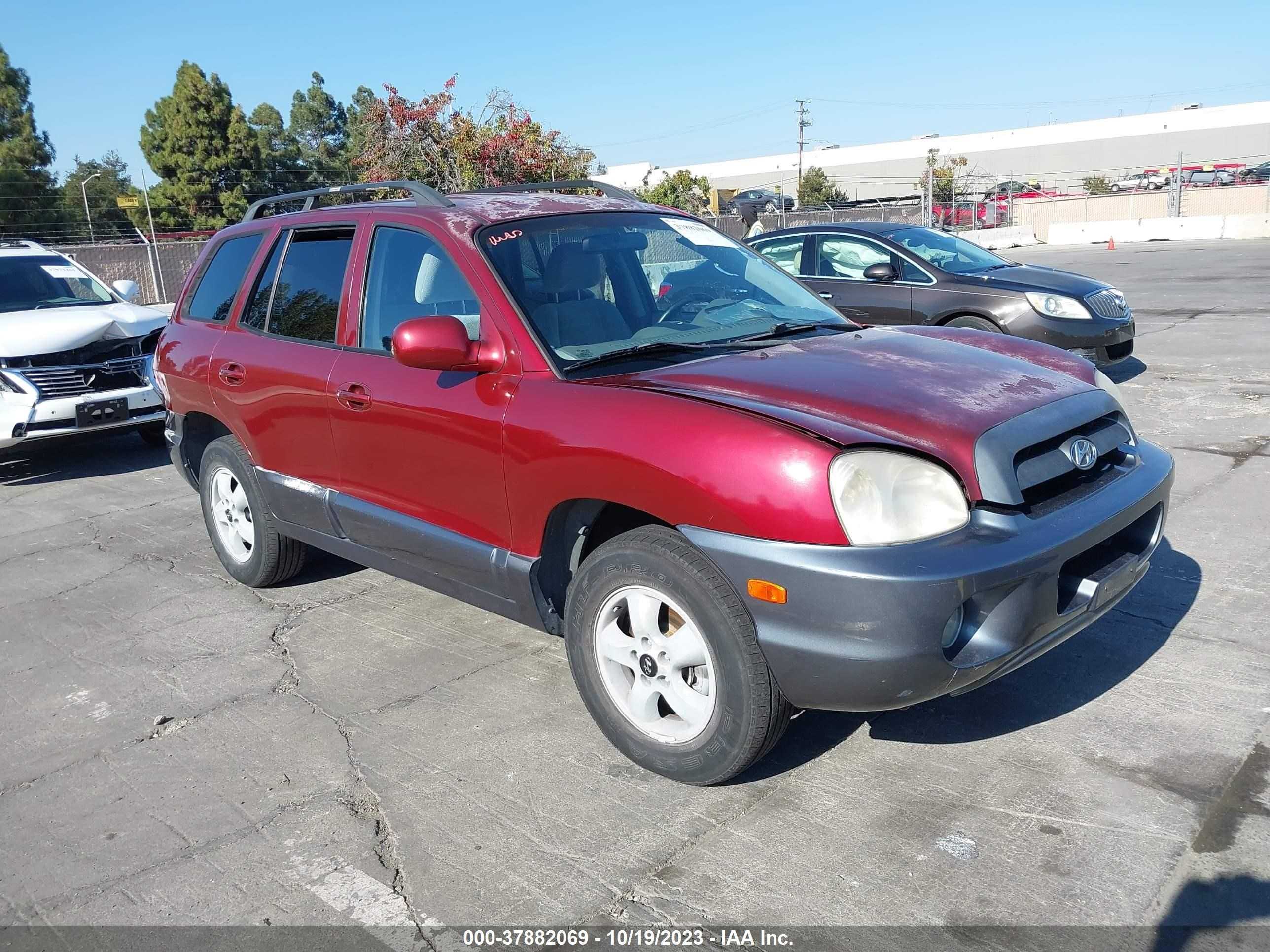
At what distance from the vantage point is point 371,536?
4.20m

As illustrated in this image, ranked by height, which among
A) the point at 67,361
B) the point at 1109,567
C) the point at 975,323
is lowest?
the point at 1109,567

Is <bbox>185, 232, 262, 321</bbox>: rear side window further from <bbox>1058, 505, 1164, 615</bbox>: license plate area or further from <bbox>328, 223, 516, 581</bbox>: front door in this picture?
<bbox>1058, 505, 1164, 615</bbox>: license plate area

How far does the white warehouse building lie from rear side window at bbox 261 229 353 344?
65374 mm

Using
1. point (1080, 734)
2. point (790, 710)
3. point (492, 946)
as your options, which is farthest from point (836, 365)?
point (492, 946)

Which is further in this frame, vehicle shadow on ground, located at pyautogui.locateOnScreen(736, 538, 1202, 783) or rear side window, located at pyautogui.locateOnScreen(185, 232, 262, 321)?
rear side window, located at pyautogui.locateOnScreen(185, 232, 262, 321)

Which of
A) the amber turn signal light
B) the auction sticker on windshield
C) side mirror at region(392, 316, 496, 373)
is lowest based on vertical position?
the amber turn signal light

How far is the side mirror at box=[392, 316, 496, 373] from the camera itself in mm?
3393

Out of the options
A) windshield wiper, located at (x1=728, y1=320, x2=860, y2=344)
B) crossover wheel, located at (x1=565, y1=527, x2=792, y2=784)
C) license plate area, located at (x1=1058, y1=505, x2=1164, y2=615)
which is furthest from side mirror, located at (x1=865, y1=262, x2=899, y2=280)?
crossover wheel, located at (x1=565, y1=527, x2=792, y2=784)

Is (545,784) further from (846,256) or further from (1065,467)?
(846,256)

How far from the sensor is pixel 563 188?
4.98m

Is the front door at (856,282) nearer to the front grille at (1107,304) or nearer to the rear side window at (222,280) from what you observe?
the front grille at (1107,304)

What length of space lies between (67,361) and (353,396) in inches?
207

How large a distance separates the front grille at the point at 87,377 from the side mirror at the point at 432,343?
229 inches

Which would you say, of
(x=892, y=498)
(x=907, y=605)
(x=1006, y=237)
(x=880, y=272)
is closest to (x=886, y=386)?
(x=892, y=498)
